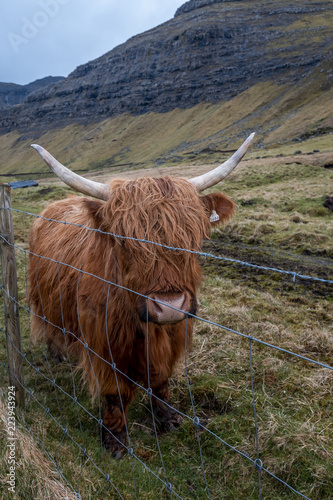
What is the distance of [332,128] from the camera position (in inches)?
1677

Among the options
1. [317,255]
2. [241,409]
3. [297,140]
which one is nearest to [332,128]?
[297,140]

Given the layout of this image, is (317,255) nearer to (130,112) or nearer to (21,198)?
(21,198)

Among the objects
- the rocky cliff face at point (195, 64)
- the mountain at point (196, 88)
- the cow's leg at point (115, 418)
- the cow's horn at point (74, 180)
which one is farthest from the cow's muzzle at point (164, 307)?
the rocky cliff face at point (195, 64)

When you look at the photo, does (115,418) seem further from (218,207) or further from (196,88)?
(196,88)

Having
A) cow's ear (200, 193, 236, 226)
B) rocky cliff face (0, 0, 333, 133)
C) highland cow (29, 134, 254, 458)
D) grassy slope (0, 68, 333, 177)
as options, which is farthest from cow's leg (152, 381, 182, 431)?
rocky cliff face (0, 0, 333, 133)

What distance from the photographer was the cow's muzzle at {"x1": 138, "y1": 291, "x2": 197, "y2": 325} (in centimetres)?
188

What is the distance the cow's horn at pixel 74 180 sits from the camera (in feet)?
7.30

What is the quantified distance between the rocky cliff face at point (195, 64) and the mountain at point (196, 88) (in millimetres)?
344

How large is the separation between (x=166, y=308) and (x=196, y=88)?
10975 centimetres

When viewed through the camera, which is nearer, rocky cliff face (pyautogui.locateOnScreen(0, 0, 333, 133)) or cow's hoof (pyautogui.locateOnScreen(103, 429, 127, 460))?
cow's hoof (pyautogui.locateOnScreen(103, 429, 127, 460))

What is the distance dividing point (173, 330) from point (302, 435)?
3.97 feet

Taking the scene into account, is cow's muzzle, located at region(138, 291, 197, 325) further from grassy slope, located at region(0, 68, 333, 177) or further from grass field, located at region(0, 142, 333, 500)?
grassy slope, located at region(0, 68, 333, 177)

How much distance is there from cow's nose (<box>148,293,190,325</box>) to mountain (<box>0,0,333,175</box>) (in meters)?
60.3

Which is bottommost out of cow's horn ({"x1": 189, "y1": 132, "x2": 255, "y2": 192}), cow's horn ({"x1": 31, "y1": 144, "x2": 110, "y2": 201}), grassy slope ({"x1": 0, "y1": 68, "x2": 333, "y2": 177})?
cow's horn ({"x1": 189, "y1": 132, "x2": 255, "y2": 192})
